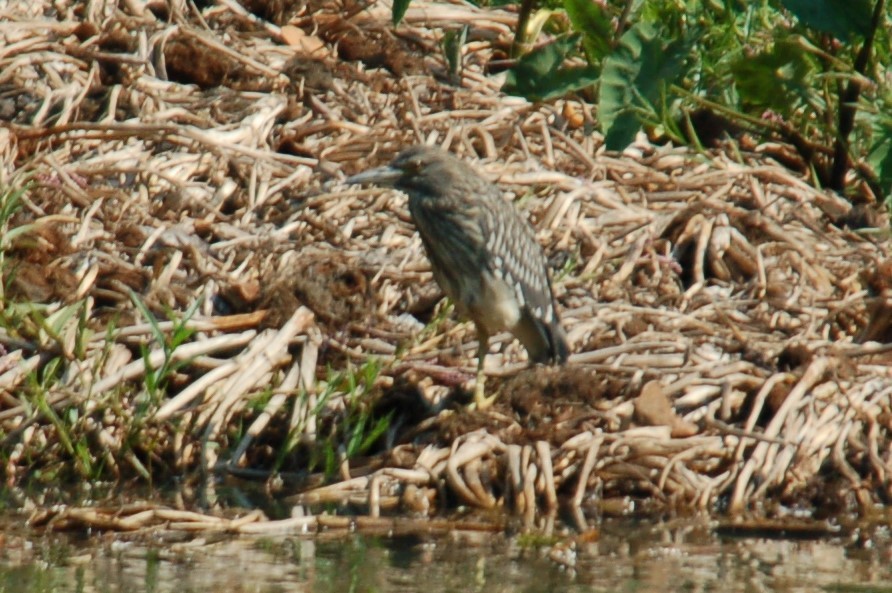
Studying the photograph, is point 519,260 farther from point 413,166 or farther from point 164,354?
point 164,354

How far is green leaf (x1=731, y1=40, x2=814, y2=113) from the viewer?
6566 millimetres

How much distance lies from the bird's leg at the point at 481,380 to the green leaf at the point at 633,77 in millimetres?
1039

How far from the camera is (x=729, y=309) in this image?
21.1ft

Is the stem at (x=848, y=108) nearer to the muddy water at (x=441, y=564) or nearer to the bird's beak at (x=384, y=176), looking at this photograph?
the bird's beak at (x=384, y=176)

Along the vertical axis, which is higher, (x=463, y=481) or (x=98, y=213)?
(x=98, y=213)

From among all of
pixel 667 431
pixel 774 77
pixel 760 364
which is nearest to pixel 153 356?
pixel 667 431

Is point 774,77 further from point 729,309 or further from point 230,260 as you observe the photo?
point 230,260

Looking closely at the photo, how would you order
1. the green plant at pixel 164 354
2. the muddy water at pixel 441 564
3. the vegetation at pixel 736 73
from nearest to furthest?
the muddy water at pixel 441 564
the green plant at pixel 164 354
the vegetation at pixel 736 73

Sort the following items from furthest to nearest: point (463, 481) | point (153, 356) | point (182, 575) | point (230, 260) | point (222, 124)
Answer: point (222, 124), point (230, 260), point (153, 356), point (463, 481), point (182, 575)

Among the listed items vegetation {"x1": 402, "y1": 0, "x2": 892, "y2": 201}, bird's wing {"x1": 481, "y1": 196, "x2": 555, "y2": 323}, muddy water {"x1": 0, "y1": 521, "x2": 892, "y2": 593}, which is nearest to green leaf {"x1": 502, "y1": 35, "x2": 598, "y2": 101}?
vegetation {"x1": 402, "y1": 0, "x2": 892, "y2": 201}

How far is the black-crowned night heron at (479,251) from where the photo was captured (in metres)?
5.79

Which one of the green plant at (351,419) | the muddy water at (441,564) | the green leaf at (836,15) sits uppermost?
the green leaf at (836,15)

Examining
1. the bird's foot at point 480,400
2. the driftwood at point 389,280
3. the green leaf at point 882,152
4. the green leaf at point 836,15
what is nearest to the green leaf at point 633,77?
the green leaf at point 836,15

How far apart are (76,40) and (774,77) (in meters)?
3.47
